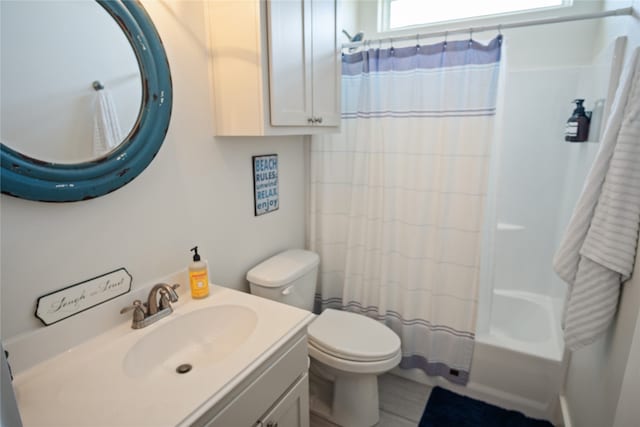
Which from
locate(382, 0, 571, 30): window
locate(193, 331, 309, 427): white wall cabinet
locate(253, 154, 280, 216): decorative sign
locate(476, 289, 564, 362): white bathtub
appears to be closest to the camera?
locate(193, 331, 309, 427): white wall cabinet

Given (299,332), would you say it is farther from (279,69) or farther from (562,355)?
(562,355)

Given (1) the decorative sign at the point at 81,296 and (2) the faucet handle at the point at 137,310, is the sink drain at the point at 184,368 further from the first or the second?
(1) the decorative sign at the point at 81,296

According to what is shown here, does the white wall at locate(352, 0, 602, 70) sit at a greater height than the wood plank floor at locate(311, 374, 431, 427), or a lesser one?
greater

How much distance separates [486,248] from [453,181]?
0.40 meters

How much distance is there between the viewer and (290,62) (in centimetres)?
145

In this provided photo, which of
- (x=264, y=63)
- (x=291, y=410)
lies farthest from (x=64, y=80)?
(x=291, y=410)

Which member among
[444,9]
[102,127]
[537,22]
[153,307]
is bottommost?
[153,307]

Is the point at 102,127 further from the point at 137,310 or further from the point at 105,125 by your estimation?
the point at 137,310

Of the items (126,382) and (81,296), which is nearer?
(126,382)

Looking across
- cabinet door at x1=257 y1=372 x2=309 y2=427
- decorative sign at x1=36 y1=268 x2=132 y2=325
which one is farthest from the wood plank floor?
decorative sign at x1=36 y1=268 x2=132 y2=325

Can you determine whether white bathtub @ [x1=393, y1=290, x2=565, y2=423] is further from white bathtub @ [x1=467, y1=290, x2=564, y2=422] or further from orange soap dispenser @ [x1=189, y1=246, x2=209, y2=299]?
orange soap dispenser @ [x1=189, y1=246, x2=209, y2=299]

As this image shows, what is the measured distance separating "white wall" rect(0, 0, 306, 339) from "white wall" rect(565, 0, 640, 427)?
1475 mm

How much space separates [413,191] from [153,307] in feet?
4.47

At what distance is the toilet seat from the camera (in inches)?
63.3
